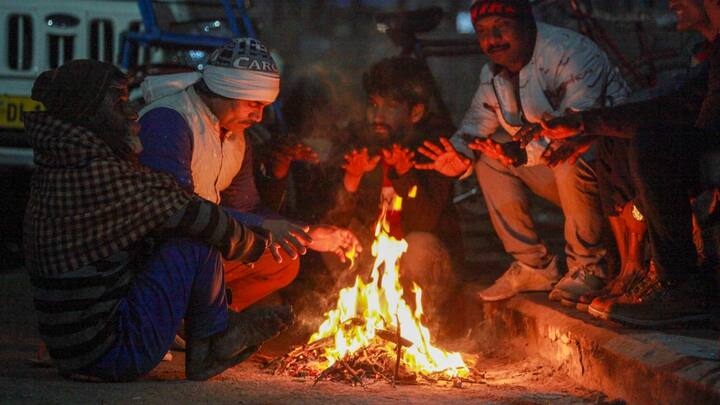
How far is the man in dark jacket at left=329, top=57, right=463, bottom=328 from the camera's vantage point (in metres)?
6.39

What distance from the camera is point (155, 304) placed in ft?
13.5

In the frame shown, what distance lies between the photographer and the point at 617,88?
5.66 metres

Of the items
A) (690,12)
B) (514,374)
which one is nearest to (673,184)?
(690,12)

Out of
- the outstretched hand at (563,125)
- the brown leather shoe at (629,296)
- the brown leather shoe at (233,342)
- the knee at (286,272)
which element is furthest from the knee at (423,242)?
the brown leather shoe at (233,342)

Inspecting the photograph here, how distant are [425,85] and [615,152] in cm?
249

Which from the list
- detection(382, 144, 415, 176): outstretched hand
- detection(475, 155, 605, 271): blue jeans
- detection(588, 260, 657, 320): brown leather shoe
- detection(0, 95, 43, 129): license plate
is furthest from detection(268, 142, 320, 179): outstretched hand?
detection(0, 95, 43, 129): license plate

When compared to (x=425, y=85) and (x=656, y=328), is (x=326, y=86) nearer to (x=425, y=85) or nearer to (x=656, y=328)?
(x=425, y=85)

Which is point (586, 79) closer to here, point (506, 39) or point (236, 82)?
point (506, 39)

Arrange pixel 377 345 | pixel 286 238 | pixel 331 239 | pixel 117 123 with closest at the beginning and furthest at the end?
1. pixel 117 123
2. pixel 286 238
3. pixel 377 345
4. pixel 331 239

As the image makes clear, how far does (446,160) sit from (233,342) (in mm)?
2316

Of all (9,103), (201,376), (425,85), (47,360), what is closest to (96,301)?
(201,376)

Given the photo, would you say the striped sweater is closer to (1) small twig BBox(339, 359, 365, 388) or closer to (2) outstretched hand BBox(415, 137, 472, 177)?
(1) small twig BBox(339, 359, 365, 388)

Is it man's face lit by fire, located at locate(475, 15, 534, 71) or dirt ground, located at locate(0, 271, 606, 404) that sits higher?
man's face lit by fire, located at locate(475, 15, 534, 71)

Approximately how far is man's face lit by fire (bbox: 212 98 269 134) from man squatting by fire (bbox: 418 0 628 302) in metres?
1.52
